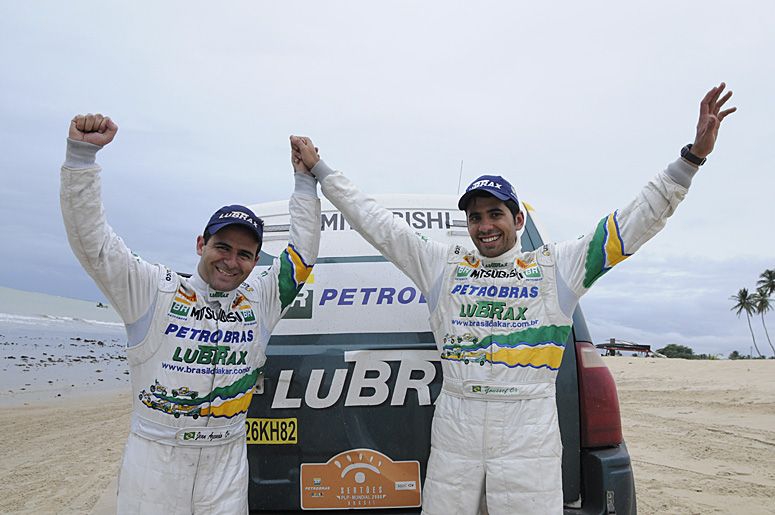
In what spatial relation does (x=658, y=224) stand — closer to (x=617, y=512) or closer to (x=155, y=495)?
(x=617, y=512)

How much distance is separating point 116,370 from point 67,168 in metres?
16.1

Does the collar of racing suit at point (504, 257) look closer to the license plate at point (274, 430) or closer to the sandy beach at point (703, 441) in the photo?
the license plate at point (274, 430)

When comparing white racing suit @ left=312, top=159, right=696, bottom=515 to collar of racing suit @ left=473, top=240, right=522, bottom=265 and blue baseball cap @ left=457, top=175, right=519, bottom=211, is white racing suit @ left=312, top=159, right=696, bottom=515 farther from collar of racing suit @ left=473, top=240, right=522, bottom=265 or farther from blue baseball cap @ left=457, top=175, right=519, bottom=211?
blue baseball cap @ left=457, top=175, right=519, bottom=211

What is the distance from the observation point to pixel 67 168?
2.11 metres

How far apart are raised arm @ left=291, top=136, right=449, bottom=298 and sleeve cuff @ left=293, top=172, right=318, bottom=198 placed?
3.5 inches

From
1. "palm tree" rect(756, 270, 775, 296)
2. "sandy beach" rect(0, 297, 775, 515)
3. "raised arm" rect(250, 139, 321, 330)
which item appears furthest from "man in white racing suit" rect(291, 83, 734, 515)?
"palm tree" rect(756, 270, 775, 296)

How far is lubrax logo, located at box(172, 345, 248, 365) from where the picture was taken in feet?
7.58

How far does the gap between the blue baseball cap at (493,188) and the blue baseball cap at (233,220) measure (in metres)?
0.90

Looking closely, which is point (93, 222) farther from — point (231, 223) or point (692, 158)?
point (692, 158)

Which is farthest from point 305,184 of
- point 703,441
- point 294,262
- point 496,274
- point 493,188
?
point 703,441

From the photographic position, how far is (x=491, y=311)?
242 centimetres

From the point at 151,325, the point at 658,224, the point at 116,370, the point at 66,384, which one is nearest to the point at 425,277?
the point at 658,224

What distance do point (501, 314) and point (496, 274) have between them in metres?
0.18

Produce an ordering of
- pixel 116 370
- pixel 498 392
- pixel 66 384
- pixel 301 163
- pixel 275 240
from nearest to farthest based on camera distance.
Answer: pixel 498 392, pixel 301 163, pixel 275 240, pixel 66 384, pixel 116 370
